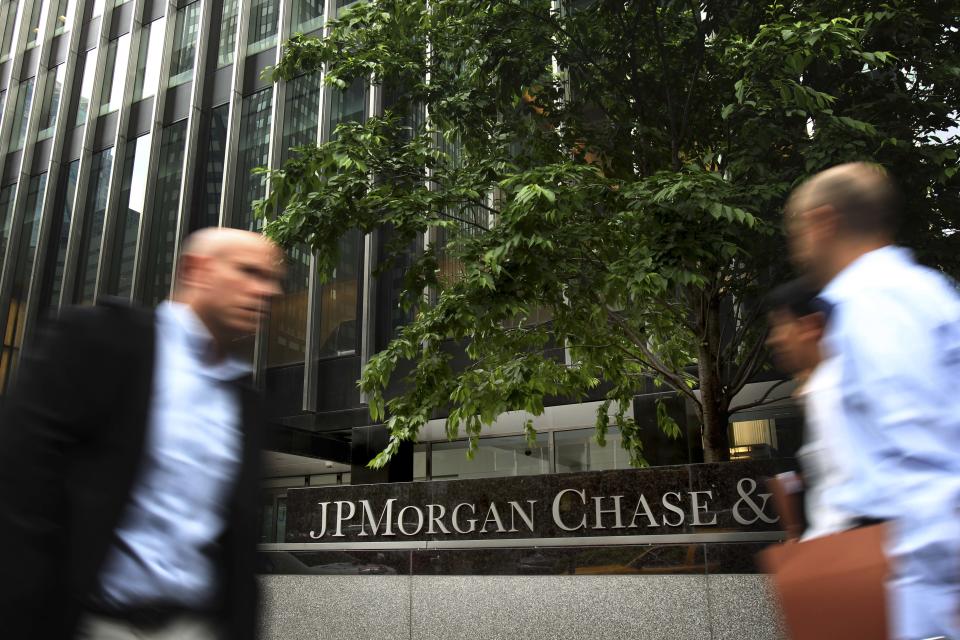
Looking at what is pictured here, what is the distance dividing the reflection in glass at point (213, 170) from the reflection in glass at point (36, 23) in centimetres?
1070

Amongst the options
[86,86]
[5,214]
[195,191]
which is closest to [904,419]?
[195,191]

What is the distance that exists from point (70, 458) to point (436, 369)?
673 cm

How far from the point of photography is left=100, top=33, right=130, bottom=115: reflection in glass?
81.1 feet

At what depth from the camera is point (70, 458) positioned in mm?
1884

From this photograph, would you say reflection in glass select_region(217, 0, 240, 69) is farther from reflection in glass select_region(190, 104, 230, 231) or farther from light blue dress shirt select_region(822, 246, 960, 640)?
light blue dress shirt select_region(822, 246, 960, 640)

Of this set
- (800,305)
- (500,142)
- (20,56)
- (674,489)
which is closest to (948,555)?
(800,305)

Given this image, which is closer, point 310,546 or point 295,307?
point 310,546

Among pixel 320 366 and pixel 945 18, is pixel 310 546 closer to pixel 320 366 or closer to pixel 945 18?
pixel 945 18

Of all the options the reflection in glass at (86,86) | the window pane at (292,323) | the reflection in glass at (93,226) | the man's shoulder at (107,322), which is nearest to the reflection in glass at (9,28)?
the reflection in glass at (86,86)

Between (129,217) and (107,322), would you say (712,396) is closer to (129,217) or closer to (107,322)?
(107,322)

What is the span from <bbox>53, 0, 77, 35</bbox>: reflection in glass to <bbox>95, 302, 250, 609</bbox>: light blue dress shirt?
95.7 feet

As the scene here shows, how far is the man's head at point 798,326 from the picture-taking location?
2.36 meters

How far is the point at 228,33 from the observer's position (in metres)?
22.5

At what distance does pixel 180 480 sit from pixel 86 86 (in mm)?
27366
